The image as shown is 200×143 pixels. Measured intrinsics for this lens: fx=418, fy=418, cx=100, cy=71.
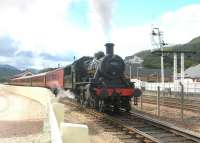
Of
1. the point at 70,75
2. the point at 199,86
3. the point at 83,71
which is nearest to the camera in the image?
the point at 83,71

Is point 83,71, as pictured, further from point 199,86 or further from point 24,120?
point 199,86

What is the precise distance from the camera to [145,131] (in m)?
15.3

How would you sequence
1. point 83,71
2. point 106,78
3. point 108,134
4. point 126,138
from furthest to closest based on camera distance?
point 83,71 < point 106,78 < point 108,134 < point 126,138

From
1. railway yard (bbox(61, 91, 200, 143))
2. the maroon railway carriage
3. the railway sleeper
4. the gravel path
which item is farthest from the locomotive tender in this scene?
the maroon railway carriage

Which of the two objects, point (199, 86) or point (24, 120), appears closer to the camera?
point (24, 120)

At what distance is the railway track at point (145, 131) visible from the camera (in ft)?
43.4

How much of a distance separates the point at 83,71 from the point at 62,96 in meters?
11.3

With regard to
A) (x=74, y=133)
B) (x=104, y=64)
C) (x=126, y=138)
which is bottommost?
(x=126, y=138)

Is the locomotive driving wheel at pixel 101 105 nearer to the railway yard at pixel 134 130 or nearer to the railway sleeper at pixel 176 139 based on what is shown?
the railway yard at pixel 134 130

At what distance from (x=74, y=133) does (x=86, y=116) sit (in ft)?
51.7

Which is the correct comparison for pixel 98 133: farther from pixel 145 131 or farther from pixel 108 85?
pixel 108 85

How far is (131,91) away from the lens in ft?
70.2

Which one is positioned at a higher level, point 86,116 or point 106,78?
point 106,78

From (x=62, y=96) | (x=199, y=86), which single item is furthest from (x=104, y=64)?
(x=199, y=86)
